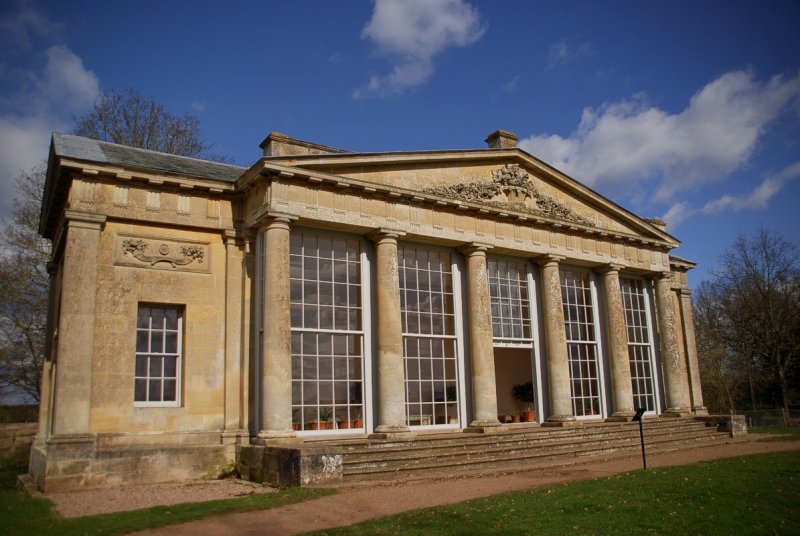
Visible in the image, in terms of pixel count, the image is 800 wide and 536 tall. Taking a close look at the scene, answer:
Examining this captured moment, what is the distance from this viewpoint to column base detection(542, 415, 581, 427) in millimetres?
20312

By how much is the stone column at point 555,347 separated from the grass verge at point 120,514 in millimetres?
10310

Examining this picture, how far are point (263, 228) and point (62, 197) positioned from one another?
528 centimetres

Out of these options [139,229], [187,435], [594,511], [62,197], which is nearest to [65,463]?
[187,435]

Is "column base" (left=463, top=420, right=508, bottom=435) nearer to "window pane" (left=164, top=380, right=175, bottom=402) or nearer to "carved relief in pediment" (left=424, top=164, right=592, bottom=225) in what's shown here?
"carved relief in pediment" (left=424, top=164, right=592, bottom=225)

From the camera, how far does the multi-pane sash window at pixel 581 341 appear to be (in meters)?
22.5

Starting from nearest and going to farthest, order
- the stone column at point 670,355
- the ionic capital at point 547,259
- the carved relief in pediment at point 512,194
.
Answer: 1. the carved relief in pediment at point 512,194
2. the ionic capital at point 547,259
3. the stone column at point 670,355

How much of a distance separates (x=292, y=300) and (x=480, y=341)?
5.67 m

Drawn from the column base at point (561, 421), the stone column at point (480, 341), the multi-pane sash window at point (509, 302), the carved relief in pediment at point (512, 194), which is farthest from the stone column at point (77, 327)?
the column base at point (561, 421)

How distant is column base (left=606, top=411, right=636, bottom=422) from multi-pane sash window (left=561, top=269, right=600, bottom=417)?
2.31 ft

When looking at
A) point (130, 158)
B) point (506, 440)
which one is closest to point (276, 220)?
point (130, 158)

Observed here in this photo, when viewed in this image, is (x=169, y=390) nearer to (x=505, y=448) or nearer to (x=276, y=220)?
(x=276, y=220)

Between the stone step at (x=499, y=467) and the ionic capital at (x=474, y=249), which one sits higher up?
the ionic capital at (x=474, y=249)

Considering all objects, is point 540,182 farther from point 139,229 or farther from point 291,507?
point 291,507

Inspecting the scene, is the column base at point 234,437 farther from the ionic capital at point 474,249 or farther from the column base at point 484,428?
→ the ionic capital at point 474,249
